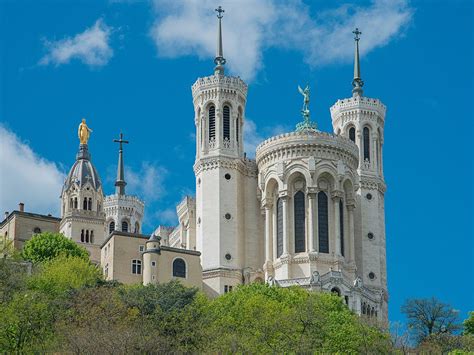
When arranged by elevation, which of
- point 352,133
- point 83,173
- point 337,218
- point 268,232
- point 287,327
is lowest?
point 287,327

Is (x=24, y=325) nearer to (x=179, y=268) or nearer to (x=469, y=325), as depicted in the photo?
(x=179, y=268)

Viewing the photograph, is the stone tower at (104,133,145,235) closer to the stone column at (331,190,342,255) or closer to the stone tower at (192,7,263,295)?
the stone tower at (192,7,263,295)

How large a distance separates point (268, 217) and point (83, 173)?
2443cm

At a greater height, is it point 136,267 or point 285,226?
point 285,226

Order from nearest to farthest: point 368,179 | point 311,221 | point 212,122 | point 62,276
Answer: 1. point 62,276
2. point 311,221
3. point 212,122
4. point 368,179

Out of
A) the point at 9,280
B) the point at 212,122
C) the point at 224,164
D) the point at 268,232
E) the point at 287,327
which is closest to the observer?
the point at 287,327

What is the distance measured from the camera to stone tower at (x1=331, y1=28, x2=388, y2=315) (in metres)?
116

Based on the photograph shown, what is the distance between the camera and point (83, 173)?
125250 millimetres

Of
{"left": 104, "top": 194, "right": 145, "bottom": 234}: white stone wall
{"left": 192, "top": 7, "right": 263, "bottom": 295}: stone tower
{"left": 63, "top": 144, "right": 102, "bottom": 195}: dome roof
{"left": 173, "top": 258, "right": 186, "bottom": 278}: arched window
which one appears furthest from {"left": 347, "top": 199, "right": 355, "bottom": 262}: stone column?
{"left": 104, "top": 194, "right": 145, "bottom": 234}: white stone wall

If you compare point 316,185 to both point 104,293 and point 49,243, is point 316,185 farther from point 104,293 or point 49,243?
point 104,293

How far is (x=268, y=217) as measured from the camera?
110m

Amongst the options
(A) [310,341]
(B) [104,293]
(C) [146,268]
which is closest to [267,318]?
(A) [310,341]

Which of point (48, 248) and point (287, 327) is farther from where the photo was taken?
point (48, 248)

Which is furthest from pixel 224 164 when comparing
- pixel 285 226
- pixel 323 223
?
pixel 323 223
